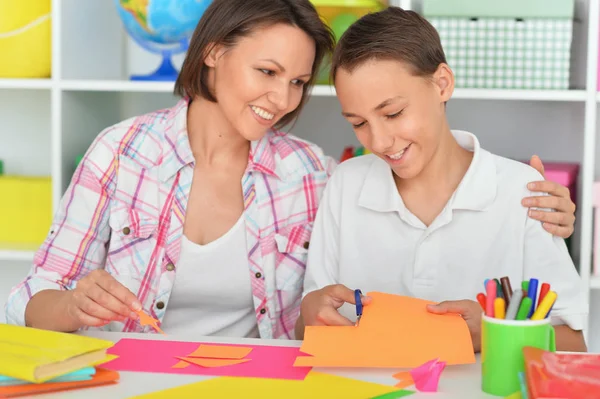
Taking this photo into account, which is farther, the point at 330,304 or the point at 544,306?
the point at 330,304

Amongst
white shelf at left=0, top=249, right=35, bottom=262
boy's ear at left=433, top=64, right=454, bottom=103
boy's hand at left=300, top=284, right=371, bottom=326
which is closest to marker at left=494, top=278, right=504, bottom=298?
boy's hand at left=300, top=284, right=371, bottom=326

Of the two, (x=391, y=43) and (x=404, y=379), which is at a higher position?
(x=391, y=43)

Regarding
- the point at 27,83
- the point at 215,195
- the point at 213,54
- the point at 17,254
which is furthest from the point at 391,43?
the point at 17,254

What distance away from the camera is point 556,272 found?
136cm

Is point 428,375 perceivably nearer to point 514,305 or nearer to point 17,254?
point 514,305

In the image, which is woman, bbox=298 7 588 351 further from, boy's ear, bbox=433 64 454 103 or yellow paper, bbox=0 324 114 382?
yellow paper, bbox=0 324 114 382

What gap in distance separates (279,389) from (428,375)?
0.18 meters

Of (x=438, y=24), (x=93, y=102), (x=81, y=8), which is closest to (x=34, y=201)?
(x=93, y=102)

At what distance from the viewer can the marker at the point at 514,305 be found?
930 millimetres

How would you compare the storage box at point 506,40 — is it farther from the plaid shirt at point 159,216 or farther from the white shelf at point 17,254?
the white shelf at point 17,254

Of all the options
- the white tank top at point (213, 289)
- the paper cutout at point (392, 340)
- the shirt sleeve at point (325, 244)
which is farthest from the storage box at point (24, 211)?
the paper cutout at point (392, 340)

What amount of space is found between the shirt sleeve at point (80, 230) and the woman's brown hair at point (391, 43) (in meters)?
0.51

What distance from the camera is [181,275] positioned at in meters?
1.59

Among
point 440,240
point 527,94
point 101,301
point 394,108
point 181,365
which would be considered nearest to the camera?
point 181,365
